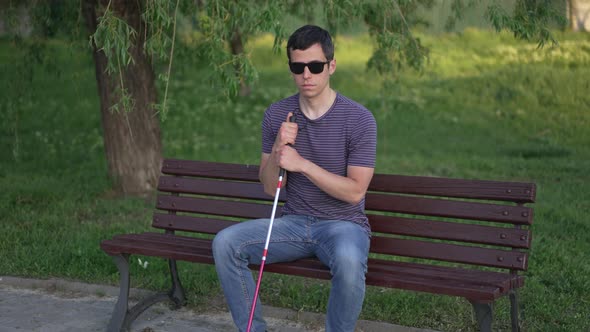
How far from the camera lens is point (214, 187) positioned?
216 inches

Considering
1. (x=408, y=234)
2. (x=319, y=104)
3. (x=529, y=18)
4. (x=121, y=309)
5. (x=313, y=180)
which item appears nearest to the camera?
(x=313, y=180)

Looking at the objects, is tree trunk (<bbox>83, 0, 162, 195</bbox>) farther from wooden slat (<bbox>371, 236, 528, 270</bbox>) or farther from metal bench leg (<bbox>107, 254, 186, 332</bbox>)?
wooden slat (<bbox>371, 236, 528, 270</bbox>)

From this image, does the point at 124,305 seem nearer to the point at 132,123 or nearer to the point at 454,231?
the point at 454,231

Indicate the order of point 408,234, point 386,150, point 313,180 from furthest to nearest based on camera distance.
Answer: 1. point 386,150
2. point 408,234
3. point 313,180

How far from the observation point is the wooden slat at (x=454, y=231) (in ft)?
14.9

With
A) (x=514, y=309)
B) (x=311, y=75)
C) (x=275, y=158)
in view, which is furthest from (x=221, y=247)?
(x=514, y=309)

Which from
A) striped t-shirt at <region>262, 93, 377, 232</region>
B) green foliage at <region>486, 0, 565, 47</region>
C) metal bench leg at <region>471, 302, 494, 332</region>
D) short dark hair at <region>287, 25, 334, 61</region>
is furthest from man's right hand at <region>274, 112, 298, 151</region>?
green foliage at <region>486, 0, 565, 47</region>

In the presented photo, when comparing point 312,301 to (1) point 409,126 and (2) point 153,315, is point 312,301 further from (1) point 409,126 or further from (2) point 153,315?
(1) point 409,126

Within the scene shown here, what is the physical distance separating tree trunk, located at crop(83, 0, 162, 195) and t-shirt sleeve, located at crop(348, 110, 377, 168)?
13.5 ft

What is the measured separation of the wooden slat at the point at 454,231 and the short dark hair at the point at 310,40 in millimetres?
1017

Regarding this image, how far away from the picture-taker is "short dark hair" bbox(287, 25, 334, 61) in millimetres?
4539

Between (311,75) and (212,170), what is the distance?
48.9 inches

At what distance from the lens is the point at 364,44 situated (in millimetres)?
20234

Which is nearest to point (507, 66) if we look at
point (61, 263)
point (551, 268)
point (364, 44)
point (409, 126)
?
point (409, 126)
